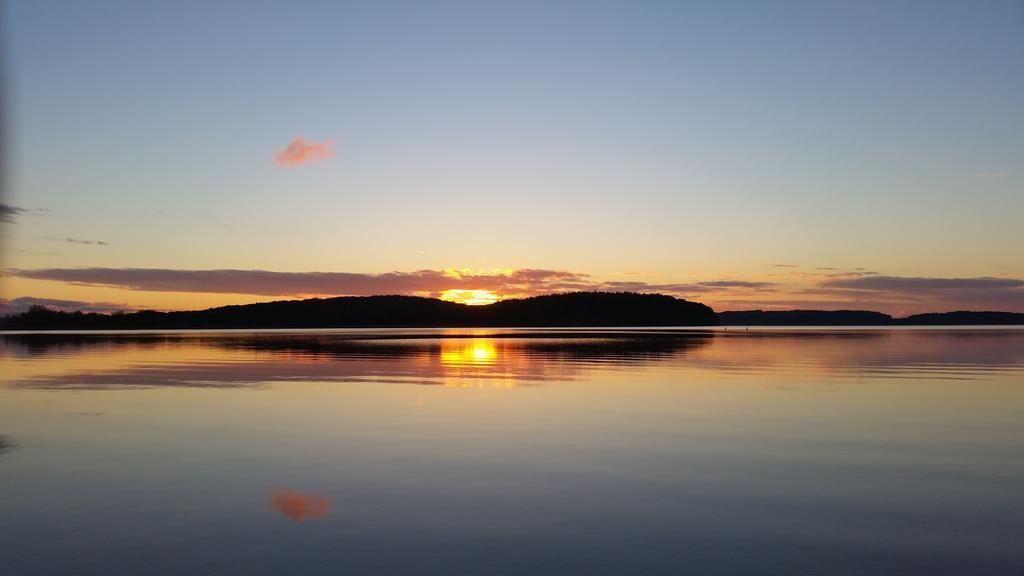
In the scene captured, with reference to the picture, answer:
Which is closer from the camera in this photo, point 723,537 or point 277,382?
point 723,537

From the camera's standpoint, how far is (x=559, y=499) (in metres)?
12.5

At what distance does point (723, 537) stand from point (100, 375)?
115 feet

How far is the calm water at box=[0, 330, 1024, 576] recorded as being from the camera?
9.67 metres

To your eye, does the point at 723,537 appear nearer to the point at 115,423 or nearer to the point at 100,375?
the point at 115,423

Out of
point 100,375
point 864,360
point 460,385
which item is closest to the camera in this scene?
point 460,385

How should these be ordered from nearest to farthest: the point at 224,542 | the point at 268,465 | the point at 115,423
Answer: the point at 224,542
the point at 268,465
the point at 115,423

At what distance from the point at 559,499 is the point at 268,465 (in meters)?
6.30

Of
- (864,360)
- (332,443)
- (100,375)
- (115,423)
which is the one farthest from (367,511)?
(864,360)

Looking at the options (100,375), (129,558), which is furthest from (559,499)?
(100,375)

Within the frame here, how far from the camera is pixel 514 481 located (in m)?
13.9

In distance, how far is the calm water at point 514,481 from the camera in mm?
9672

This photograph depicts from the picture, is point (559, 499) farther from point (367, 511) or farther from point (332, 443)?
point (332, 443)

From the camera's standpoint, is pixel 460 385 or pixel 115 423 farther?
pixel 460 385

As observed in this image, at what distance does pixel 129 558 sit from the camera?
9594 millimetres
